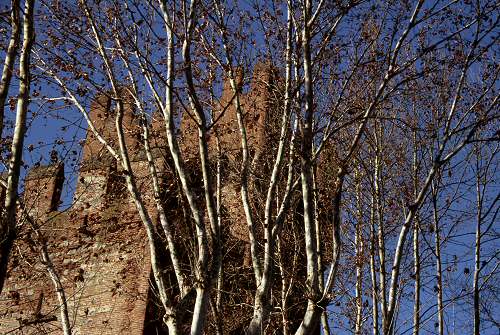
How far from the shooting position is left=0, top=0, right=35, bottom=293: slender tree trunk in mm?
5102

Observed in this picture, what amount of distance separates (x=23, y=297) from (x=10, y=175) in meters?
6.87

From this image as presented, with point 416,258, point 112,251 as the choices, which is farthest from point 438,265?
point 112,251

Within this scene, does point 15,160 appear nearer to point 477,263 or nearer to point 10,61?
point 10,61

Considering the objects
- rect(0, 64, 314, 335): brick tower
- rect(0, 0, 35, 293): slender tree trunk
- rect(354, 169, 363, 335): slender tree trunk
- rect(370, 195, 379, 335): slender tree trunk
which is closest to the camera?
rect(0, 0, 35, 293): slender tree trunk

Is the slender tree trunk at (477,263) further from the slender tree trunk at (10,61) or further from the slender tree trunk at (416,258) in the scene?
the slender tree trunk at (10,61)

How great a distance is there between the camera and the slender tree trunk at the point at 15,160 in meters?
5.10

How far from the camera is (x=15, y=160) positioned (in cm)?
525

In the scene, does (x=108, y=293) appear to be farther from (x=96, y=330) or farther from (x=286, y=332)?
(x=286, y=332)

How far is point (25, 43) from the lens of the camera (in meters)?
5.62

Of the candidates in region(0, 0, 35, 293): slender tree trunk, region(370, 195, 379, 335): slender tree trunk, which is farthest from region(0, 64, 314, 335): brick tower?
region(0, 0, 35, 293): slender tree trunk

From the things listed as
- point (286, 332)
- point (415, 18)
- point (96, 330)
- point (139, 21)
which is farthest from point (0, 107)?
point (96, 330)

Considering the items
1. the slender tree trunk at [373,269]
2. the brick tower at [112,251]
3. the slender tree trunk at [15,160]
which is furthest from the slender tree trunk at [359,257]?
the slender tree trunk at [15,160]

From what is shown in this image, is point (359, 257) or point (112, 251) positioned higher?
point (359, 257)

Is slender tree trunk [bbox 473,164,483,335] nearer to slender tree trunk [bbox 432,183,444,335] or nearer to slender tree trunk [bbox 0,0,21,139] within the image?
slender tree trunk [bbox 432,183,444,335]
